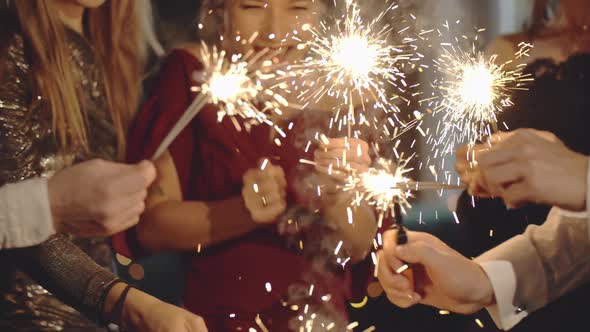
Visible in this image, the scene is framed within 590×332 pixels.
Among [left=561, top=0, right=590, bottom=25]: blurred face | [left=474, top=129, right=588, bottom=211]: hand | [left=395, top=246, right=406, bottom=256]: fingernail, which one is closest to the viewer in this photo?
[left=474, top=129, right=588, bottom=211]: hand

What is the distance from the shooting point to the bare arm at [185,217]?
1229mm

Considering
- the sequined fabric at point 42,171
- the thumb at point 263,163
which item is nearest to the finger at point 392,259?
the thumb at point 263,163

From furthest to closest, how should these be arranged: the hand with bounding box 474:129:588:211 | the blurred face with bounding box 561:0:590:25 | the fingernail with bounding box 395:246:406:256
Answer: the blurred face with bounding box 561:0:590:25 → the fingernail with bounding box 395:246:406:256 → the hand with bounding box 474:129:588:211

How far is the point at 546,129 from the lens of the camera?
126 cm

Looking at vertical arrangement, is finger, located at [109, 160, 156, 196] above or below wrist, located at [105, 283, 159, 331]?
above

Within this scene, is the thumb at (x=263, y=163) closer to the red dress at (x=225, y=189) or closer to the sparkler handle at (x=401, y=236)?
the red dress at (x=225, y=189)

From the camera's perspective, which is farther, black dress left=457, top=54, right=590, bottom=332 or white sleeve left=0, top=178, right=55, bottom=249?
black dress left=457, top=54, right=590, bottom=332

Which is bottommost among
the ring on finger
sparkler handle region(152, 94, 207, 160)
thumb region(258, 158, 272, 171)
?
the ring on finger

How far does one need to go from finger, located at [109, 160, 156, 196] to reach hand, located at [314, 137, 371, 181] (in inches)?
11.5

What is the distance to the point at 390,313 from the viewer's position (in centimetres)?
131

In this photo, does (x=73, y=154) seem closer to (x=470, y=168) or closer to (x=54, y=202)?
(x=54, y=202)

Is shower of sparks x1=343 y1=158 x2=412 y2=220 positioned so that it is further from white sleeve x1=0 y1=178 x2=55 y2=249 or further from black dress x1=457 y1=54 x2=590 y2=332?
white sleeve x1=0 y1=178 x2=55 y2=249

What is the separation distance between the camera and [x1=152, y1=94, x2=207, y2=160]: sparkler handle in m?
1.15

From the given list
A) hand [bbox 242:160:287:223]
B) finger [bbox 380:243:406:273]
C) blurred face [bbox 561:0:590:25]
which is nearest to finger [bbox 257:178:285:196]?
hand [bbox 242:160:287:223]
